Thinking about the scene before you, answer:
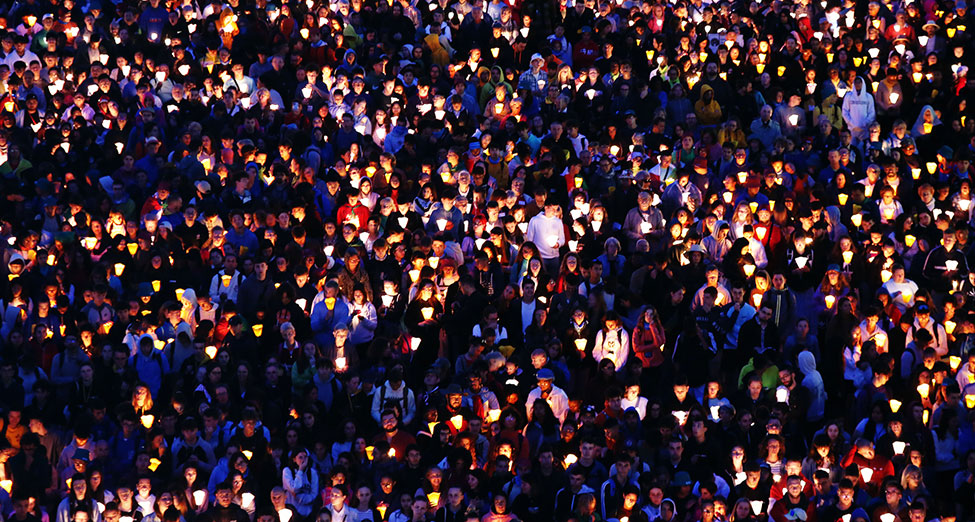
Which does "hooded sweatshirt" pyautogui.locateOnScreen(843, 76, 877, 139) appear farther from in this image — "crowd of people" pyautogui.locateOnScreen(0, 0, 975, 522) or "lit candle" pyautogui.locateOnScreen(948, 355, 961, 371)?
"lit candle" pyautogui.locateOnScreen(948, 355, 961, 371)

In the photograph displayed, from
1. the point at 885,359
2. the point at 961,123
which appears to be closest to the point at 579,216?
the point at 885,359

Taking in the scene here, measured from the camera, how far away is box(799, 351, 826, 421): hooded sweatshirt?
54.2 ft

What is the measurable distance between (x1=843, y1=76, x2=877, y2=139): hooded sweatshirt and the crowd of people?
49 mm

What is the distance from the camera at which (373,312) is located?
17.4 meters

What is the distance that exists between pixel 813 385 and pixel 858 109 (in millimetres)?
5389

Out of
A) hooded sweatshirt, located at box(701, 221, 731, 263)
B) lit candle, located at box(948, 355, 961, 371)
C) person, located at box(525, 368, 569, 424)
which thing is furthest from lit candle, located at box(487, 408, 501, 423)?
lit candle, located at box(948, 355, 961, 371)

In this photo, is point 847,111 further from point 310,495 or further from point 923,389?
point 310,495

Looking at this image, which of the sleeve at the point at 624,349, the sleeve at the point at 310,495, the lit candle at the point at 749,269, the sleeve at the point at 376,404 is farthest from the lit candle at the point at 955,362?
the sleeve at the point at 310,495

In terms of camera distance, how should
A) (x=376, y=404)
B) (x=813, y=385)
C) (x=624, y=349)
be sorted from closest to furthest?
(x=376, y=404)
(x=813, y=385)
(x=624, y=349)

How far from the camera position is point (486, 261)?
58.8 ft

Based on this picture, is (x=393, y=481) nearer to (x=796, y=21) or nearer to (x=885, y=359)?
(x=885, y=359)

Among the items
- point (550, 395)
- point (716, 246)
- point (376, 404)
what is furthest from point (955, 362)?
point (376, 404)

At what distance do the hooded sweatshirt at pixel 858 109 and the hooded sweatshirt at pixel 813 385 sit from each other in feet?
15.8

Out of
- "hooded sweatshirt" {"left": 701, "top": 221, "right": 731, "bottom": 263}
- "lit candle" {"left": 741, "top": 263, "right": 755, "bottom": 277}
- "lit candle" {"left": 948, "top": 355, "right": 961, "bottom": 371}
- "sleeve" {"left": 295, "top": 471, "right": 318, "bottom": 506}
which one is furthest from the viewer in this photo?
"hooded sweatshirt" {"left": 701, "top": 221, "right": 731, "bottom": 263}
